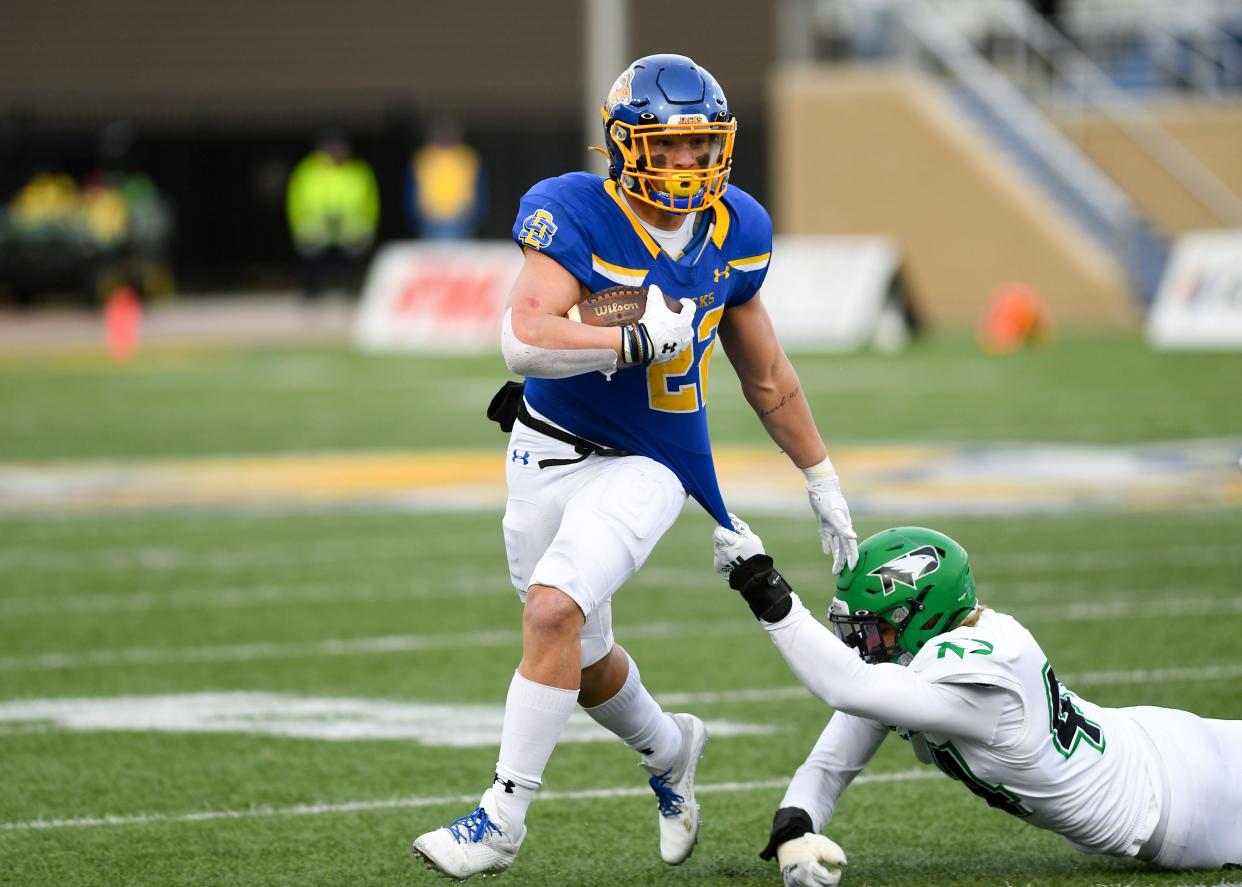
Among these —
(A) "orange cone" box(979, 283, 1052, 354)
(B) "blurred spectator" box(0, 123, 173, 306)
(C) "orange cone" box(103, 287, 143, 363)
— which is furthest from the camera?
(B) "blurred spectator" box(0, 123, 173, 306)

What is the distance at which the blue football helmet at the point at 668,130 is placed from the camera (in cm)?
520

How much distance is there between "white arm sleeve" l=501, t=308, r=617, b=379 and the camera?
4.96 meters

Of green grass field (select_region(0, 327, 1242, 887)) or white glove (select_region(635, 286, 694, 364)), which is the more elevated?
white glove (select_region(635, 286, 694, 364))

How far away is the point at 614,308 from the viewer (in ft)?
16.6

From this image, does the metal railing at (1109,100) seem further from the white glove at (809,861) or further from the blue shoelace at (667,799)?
the white glove at (809,861)

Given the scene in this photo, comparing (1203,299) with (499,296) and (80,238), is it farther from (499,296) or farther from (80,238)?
(80,238)

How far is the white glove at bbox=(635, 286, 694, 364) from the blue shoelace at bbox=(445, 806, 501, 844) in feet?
3.59

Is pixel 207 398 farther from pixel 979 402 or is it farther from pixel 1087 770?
pixel 1087 770

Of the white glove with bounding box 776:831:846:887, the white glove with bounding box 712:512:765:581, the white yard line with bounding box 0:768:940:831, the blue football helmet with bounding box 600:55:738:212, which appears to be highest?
the blue football helmet with bounding box 600:55:738:212

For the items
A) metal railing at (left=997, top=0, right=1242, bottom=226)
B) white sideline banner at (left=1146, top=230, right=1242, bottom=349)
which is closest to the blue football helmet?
white sideline banner at (left=1146, top=230, right=1242, bottom=349)

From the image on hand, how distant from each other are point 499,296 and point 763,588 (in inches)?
762

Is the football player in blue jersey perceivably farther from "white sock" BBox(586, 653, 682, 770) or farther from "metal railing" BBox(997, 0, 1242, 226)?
"metal railing" BBox(997, 0, 1242, 226)

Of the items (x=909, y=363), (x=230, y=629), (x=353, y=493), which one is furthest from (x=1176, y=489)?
(x=909, y=363)

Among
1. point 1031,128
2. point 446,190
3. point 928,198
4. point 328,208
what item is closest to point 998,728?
point 928,198
